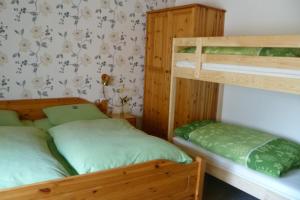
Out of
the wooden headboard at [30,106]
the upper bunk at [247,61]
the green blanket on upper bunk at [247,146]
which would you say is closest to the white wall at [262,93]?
the green blanket on upper bunk at [247,146]

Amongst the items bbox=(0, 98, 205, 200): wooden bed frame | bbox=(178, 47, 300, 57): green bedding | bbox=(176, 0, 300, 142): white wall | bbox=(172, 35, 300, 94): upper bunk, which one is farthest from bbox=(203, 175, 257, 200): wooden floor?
bbox=(178, 47, 300, 57): green bedding

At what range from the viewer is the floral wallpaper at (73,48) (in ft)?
8.77

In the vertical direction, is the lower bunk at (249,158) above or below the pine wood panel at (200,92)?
below

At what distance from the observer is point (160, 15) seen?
3.27 m

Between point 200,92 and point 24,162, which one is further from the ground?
point 200,92

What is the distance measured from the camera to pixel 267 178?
189cm

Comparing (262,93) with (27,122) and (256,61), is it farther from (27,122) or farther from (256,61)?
(27,122)

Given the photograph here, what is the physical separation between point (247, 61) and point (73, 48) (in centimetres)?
185

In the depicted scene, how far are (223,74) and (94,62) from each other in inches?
62.6

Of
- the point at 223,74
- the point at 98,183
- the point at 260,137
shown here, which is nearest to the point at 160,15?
the point at 223,74

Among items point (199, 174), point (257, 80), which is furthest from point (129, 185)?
point (257, 80)

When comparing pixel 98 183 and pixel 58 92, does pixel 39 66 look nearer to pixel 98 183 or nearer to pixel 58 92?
pixel 58 92

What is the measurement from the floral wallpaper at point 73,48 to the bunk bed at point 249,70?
1.04 m

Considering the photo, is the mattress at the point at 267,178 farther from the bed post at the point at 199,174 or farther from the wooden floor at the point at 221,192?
the wooden floor at the point at 221,192
